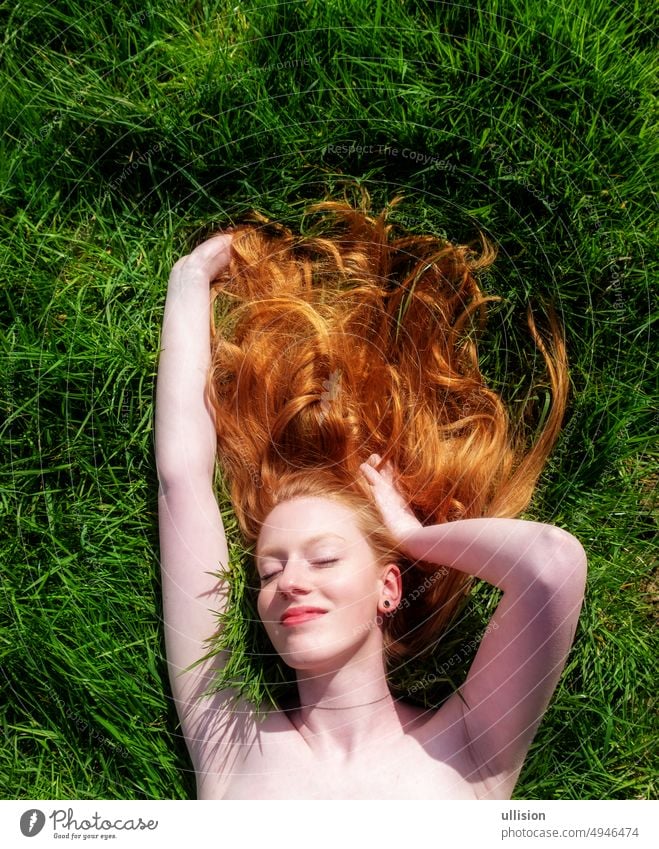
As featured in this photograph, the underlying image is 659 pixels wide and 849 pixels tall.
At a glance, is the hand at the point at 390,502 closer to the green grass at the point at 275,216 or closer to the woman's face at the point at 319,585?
the woman's face at the point at 319,585

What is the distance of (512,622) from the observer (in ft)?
3.84

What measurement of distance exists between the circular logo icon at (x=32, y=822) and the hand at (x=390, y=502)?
78 centimetres

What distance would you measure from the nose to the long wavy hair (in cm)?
13

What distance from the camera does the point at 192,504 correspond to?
130 centimetres

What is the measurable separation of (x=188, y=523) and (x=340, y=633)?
316 millimetres

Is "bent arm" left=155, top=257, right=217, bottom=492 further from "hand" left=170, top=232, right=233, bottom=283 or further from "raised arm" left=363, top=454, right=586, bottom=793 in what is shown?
"raised arm" left=363, top=454, right=586, bottom=793

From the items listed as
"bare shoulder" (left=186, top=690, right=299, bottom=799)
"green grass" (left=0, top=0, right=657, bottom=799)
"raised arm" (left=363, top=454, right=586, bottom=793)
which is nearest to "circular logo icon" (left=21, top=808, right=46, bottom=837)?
"green grass" (left=0, top=0, right=657, bottom=799)

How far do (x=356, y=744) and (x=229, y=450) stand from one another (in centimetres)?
53

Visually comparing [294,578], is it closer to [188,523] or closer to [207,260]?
[188,523]

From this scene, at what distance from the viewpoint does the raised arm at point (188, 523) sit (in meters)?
1.30

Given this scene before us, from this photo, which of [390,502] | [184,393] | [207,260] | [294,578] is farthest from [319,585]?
[207,260]

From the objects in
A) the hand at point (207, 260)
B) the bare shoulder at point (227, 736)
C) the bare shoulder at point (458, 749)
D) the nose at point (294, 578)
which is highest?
the hand at point (207, 260)

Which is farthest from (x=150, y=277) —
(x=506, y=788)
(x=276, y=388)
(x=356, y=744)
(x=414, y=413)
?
(x=506, y=788)

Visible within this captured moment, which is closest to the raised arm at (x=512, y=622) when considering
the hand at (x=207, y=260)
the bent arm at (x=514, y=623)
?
the bent arm at (x=514, y=623)
